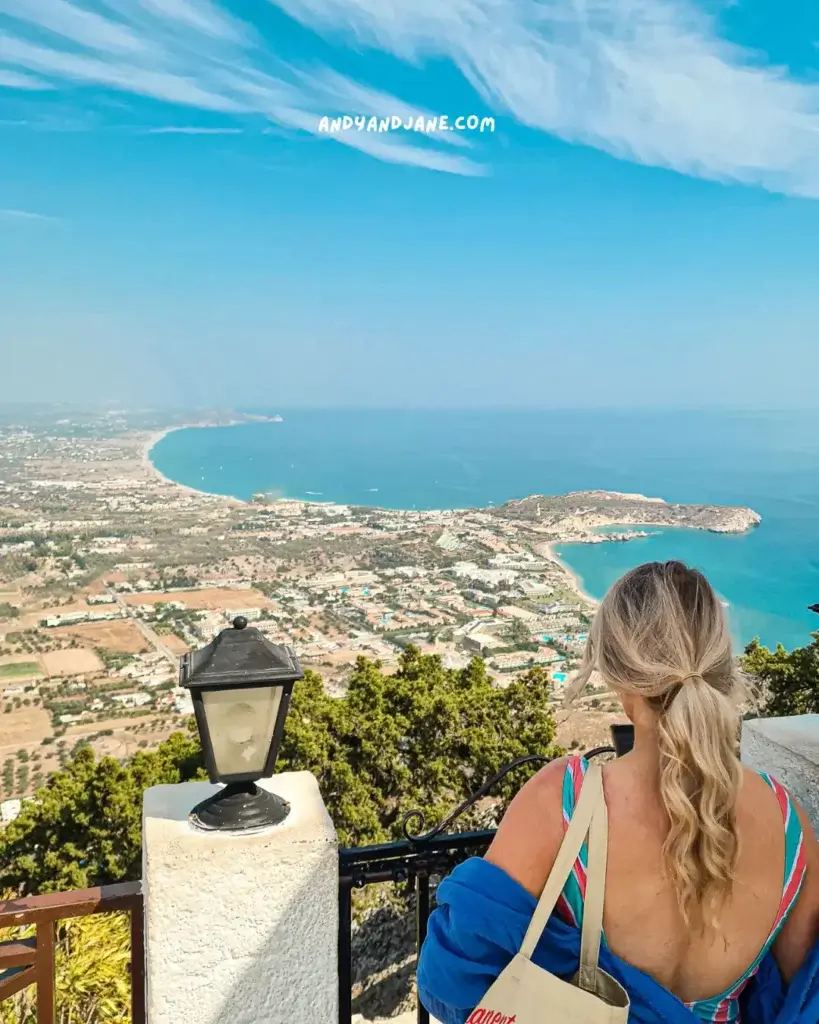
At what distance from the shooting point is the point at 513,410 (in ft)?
409

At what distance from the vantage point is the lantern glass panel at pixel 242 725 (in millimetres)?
1374

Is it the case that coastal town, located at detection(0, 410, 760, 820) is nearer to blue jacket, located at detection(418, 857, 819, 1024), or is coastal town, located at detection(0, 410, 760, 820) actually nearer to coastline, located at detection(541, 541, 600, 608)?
coastline, located at detection(541, 541, 600, 608)

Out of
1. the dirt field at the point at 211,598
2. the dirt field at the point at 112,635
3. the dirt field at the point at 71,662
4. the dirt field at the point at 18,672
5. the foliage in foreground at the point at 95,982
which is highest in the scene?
the foliage in foreground at the point at 95,982

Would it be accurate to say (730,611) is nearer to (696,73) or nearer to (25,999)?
(25,999)

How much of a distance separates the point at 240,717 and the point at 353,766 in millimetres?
7213

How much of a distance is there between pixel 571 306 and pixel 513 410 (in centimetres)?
4624

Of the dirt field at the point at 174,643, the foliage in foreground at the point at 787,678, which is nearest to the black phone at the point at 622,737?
the foliage in foreground at the point at 787,678

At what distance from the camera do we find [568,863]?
0.95 metres

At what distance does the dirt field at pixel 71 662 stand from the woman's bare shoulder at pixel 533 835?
2657 centimetres

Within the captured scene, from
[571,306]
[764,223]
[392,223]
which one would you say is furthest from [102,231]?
[764,223]

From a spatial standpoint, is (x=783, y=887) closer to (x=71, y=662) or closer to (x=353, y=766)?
(x=353, y=766)

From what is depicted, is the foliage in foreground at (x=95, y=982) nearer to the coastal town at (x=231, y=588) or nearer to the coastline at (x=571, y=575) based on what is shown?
the coastal town at (x=231, y=588)

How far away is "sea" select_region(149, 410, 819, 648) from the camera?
88.0ft

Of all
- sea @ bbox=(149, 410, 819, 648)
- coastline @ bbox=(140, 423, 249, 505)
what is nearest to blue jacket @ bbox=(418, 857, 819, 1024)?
sea @ bbox=(149, 410, 819, 648)
